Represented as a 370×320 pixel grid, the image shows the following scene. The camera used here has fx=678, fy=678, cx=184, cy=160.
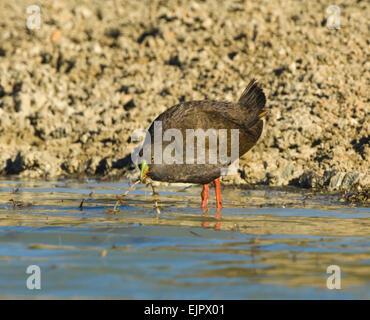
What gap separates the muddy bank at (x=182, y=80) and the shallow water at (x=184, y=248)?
7.54 ft

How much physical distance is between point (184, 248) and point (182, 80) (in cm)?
859

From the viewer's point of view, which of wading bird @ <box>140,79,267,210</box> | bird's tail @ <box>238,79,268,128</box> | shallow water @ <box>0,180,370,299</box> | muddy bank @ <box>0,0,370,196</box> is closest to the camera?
shallow water @ <box>0,180,370,299</box>

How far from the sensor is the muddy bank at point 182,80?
11.9 m

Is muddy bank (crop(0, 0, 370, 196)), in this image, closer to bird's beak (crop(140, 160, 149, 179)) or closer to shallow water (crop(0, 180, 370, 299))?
shallow water (crop(0, 180, 370, 299))

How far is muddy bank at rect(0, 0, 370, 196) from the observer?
39.2 feet

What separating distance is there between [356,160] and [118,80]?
586 cm

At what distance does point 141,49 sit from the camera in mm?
15805

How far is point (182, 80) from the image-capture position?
46.8 ft

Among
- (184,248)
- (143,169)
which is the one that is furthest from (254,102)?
(184,248)

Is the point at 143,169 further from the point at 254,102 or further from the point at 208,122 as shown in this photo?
the point at 254,102

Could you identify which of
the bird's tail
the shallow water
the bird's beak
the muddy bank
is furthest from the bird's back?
the muddy bank

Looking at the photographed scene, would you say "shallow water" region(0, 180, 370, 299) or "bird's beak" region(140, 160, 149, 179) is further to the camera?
"bird's beak" region(140, 160, 149, 179)

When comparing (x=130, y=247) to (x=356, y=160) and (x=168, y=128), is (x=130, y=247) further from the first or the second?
(x=356, y=160)

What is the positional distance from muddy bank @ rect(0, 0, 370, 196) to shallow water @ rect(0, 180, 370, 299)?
7.54 ft
